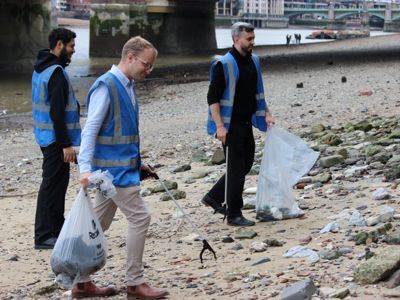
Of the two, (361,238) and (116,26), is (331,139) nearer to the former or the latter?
(361,238)

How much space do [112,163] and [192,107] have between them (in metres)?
14.3

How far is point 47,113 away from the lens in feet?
21.5

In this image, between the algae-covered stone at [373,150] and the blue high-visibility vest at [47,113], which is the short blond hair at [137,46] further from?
the algae-covered stone at [373,150]

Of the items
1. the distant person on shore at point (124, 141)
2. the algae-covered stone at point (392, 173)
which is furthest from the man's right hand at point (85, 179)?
the algae-covered stone at point (392, 173)

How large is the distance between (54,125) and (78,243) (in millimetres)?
1709

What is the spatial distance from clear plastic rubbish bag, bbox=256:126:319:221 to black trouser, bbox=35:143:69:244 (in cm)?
160

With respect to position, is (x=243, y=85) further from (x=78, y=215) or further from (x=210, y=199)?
(x=78, y=215)

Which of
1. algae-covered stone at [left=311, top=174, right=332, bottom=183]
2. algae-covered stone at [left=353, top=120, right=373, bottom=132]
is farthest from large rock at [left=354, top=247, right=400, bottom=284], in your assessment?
algae-covered stone at [left=353, top=120, right=373, bottom=132]

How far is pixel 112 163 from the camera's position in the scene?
498 cm

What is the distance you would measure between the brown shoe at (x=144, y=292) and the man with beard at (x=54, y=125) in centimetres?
154

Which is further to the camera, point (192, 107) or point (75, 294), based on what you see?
point (192, 107)

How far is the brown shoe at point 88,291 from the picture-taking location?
204 inches

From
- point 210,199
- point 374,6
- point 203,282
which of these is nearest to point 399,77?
point 210,199

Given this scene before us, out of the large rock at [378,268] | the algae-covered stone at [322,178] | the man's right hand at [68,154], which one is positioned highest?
the man's right hand at [68,154]
